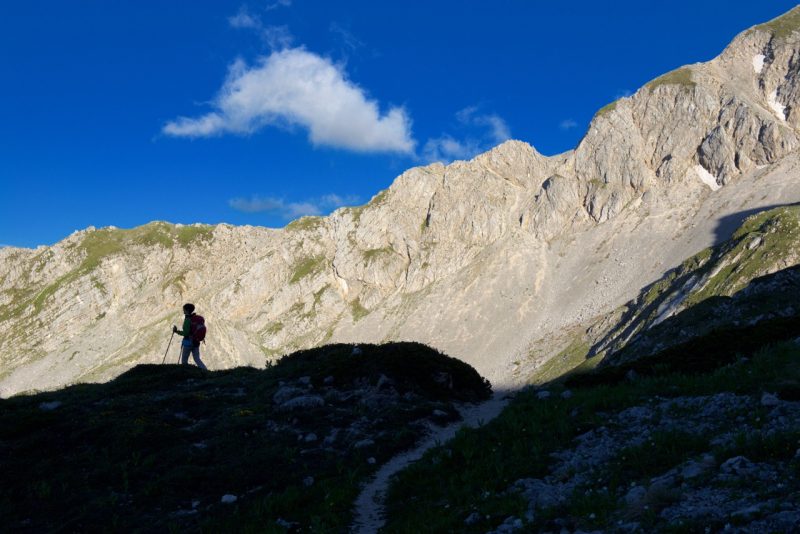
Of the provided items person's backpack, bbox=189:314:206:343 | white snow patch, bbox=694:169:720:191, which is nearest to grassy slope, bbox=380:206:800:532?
person's backpack, bbox=189:314:206:343

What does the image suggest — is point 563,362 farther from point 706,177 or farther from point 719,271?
point 706,177

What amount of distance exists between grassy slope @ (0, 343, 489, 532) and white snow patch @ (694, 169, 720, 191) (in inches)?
7012

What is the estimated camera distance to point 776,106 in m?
184

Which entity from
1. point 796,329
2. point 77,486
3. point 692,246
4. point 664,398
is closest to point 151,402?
point 77,486

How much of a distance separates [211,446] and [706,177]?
19761 cm

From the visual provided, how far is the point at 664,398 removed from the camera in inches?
634

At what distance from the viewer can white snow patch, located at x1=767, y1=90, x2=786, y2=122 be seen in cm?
18064

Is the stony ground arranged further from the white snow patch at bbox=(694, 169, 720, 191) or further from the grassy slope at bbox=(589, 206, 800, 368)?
the white snow patch at bbox=(694, 169, 720, 191)

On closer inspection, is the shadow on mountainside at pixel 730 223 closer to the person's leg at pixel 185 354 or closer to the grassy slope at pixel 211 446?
the grassy slope at pixel 211 446

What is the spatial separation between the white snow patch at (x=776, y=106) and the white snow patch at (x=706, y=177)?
32488mm

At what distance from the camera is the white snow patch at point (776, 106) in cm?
18064

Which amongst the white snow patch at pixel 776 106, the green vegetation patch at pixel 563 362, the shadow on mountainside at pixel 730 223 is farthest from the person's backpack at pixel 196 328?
the white snow patch at pixel 776 106

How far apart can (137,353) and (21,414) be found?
152 m

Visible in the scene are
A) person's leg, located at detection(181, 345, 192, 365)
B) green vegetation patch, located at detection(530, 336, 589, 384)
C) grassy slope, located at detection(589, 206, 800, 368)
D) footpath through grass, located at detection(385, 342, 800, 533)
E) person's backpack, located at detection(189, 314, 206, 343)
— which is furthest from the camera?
green vegetation patch, located at detection(530, 336, 589, 384)
